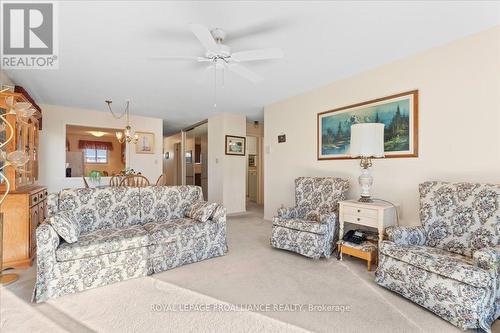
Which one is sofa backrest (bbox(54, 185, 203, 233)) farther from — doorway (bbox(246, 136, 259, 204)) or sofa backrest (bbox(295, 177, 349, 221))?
doorway (bbox(246, 136, 259, 204))

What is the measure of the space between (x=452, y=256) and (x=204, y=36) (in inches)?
98.6

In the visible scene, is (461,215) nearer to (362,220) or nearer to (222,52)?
(362,220)

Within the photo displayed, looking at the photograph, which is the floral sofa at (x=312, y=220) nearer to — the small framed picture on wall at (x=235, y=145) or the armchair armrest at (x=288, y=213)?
the armchair armrest at (x=288, y=213)

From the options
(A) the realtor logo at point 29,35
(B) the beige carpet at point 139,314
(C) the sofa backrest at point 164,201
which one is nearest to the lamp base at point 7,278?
(B) the beige carpet at point 139,314

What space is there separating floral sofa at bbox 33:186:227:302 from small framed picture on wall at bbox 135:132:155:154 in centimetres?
330

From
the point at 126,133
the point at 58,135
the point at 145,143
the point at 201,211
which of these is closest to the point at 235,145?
the point at 126,133

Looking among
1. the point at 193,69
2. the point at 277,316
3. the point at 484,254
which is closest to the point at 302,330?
the point at 277,316

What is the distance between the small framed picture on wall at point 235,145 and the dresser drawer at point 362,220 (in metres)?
3.16

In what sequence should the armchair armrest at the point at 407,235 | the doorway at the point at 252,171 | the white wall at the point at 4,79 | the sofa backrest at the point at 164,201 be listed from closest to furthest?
1. the armchair armrest at the point at 407,235
2. the sofa backrest at the point at 164,201
3. the white wall at the point at 4,79
4. the doorway at the point at 252,171

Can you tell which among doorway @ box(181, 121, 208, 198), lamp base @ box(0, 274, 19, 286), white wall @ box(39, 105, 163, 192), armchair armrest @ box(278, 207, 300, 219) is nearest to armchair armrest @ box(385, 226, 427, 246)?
armchair armrest @ box(278, 207, 300, 219)

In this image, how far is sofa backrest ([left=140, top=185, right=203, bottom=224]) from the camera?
281 centimetres

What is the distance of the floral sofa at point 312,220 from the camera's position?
2.63 m

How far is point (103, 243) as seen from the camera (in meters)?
2.06

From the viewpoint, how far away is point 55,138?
15.6ft
